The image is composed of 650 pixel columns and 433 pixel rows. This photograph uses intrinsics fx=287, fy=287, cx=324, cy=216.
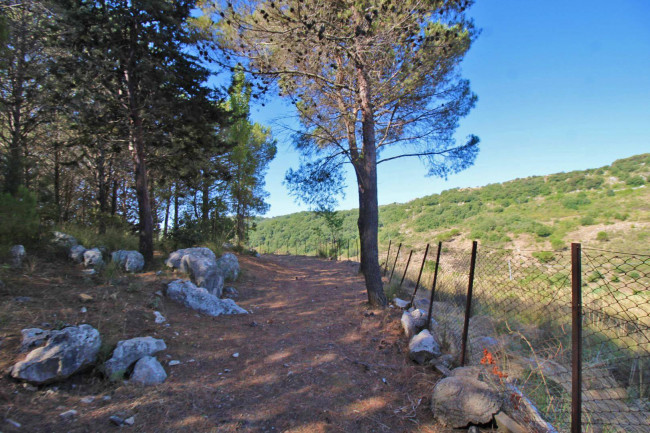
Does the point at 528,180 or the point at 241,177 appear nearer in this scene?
the point at 241,177

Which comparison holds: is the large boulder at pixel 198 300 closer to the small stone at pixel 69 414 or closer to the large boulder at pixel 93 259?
the large boulder at pixel 93 259

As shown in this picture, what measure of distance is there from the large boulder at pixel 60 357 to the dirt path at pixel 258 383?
0.37 feet

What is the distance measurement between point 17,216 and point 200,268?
3186mm

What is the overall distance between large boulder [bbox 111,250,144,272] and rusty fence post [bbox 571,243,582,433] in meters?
7.75

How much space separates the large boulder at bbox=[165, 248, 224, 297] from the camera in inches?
258

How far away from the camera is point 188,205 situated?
668 inches

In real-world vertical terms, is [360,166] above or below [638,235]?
above

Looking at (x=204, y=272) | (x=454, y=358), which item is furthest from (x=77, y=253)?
(x=454, y=358)

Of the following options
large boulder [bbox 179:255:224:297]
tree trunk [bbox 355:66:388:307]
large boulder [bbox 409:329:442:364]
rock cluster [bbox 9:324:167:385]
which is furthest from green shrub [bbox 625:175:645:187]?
rock cluster [bbox 9:324:167:385]

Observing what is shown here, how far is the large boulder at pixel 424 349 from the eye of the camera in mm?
3676

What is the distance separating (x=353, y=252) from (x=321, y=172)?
764 inches

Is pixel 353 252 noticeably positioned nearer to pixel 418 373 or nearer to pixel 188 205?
pixel 188 205

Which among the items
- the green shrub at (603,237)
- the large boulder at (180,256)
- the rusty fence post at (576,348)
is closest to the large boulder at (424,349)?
the rusty fence post at (576,348)

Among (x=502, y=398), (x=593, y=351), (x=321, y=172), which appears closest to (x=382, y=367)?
(x=502, y=398)
